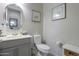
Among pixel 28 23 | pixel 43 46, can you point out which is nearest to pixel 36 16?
pixel 28 23

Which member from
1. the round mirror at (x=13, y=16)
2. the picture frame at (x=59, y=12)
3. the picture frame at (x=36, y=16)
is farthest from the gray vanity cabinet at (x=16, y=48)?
the picture frame at (x=59, y=12)

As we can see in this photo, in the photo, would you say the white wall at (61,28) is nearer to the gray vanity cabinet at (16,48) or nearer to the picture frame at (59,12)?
the picture frame at (59,12)

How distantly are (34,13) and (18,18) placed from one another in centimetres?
29

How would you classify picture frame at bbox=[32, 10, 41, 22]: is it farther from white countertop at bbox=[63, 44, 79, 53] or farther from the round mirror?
white countertop at bbox=[63, 44, 79, 53]

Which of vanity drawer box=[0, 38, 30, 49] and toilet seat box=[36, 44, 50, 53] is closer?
vanity drawer box=[0, 38, 30, 49]

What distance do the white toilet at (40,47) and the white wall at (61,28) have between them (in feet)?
0.26

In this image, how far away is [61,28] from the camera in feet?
4.30

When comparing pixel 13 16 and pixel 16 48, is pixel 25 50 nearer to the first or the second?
pixel 16 48

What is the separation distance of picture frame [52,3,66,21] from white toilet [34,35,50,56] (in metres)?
0.44

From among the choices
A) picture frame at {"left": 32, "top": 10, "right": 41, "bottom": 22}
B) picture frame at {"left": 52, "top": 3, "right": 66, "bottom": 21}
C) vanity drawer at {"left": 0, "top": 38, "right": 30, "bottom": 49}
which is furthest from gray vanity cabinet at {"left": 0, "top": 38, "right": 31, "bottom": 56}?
picture frame at {"left": 52, "top": 3, "right": 66, "bottom": 21}

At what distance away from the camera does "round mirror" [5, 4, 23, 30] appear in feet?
4.25

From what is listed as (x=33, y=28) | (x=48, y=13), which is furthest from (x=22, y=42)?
(x=48, y=13)

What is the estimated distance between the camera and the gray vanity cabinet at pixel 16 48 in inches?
48.4

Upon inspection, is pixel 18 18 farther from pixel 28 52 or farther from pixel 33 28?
pixel 28 52
